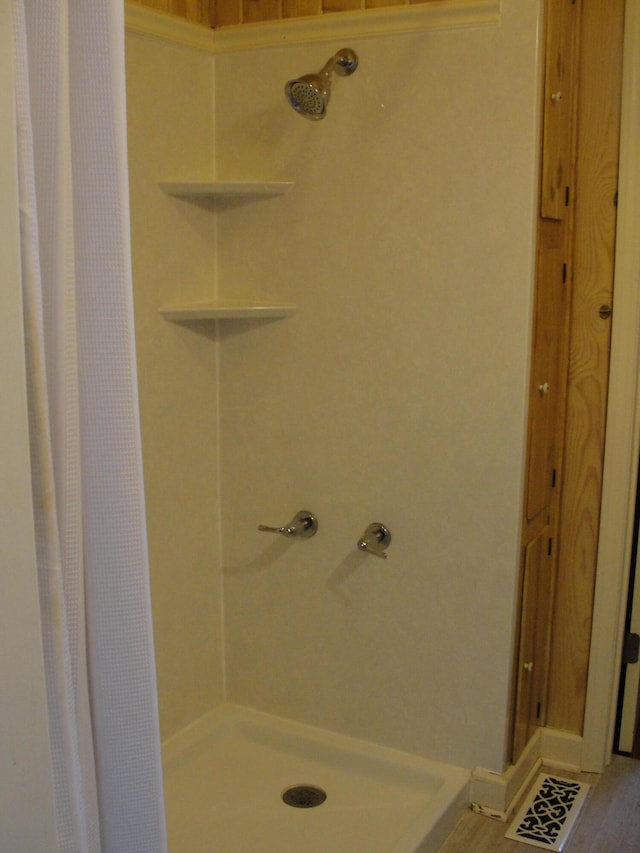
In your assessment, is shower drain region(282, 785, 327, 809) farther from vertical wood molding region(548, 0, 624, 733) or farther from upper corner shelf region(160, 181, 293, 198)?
upper corner shelf region(160, 181, 293, 198)

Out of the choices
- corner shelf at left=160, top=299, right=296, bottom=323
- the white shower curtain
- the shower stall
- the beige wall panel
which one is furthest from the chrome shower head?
the white shower curtain

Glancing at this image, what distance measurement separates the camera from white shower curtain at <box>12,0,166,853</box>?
2.73ft

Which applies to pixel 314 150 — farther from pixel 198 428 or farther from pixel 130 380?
pixel 130 380

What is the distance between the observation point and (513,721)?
2.15 meters

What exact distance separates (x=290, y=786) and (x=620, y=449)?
3.92 feet

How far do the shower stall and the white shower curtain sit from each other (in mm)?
1029

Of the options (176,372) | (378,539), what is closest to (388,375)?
(378,539)

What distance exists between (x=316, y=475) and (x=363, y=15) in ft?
3.60

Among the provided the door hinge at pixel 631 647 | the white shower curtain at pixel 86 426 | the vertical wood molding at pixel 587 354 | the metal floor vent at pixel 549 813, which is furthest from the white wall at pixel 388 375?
the white shower curtain at pixel 86 426

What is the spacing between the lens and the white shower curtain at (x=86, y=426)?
83cm

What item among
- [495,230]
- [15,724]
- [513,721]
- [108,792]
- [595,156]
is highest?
[595,156]

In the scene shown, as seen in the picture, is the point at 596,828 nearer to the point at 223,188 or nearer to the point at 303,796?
the point at 303,796

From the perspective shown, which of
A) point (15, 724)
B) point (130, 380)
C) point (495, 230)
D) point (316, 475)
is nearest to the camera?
point (15, 724)

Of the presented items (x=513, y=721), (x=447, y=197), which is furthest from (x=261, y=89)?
(x=513, y=721)
